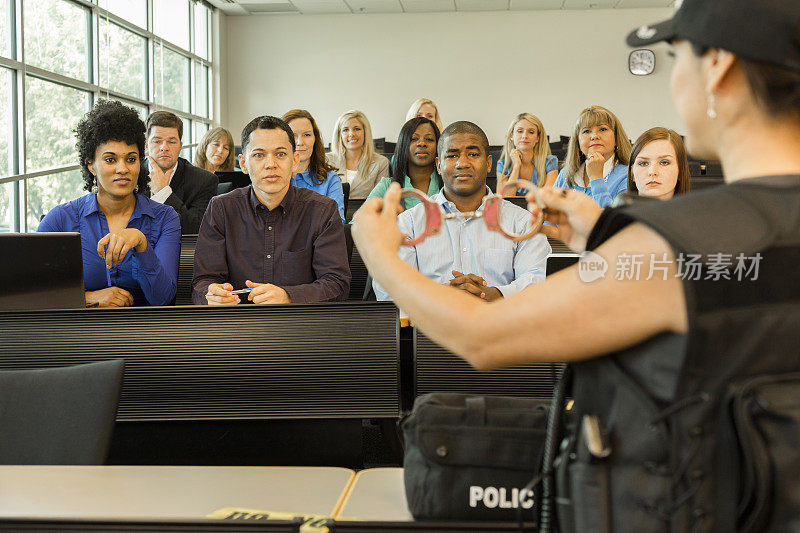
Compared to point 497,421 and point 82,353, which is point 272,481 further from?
point 82,353

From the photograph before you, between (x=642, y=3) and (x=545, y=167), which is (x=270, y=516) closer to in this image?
(x=545, y=167)

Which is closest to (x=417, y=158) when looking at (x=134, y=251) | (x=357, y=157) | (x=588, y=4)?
(x=357, y=157)

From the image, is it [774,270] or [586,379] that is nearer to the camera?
[774,270]

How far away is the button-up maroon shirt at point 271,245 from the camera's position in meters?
3.08

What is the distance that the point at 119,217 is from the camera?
3119 millimetres

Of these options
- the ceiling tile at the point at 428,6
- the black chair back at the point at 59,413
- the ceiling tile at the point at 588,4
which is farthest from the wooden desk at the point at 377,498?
the ceiling tile at the point at 588,4

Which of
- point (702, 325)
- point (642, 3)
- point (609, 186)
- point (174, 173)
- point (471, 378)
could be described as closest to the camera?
point (702, 325)

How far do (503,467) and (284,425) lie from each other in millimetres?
1118

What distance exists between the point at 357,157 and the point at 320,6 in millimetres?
6620

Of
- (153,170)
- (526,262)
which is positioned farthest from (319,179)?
(526,262)

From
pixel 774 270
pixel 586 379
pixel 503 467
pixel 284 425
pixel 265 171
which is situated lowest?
pixel 284 425

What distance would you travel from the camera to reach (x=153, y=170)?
15.8 feet

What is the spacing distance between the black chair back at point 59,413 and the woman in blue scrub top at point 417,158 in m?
2.92

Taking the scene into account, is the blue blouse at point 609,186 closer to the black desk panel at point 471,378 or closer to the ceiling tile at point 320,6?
the black desk panel at point 471,378
